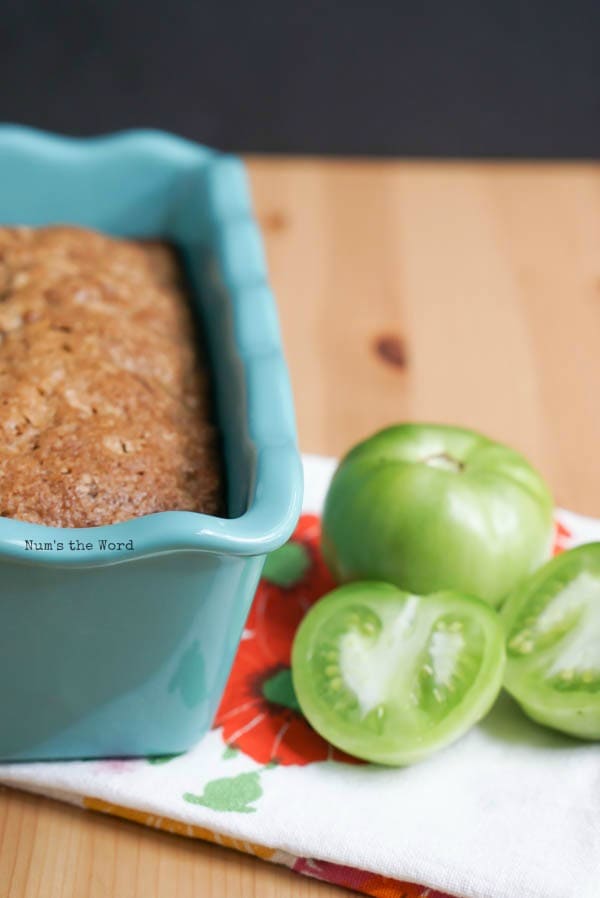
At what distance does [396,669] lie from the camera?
95 cm

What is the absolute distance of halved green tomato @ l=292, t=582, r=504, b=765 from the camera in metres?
0.93

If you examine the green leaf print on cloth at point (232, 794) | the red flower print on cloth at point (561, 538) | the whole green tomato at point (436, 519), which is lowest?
the green leaf print on cloth at point (232, 794)

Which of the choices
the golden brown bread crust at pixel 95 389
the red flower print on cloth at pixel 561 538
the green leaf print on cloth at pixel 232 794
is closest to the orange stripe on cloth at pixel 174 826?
the green leaf print on cloth at pixel 232 794

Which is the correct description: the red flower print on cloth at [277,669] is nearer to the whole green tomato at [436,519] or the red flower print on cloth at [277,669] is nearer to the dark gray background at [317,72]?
the whole green tomato at [436,519]

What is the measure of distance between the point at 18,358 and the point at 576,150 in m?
1.58

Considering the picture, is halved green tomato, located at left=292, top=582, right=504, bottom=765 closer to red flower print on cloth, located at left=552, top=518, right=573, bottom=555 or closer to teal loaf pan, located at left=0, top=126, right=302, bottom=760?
teal loaf pan, located at left=0, top=126, right=302, bottom=760

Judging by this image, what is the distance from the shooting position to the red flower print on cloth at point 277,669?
3.19 feet

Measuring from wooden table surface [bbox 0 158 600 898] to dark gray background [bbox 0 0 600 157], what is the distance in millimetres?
336

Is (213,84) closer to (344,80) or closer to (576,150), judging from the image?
(344,80)

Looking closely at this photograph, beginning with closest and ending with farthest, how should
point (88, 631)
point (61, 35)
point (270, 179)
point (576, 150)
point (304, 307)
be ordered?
1. point (88, 631)
2. point (304, 307)
3. point (270, 179)
4. point (61, 35)
5. point (576, 150)

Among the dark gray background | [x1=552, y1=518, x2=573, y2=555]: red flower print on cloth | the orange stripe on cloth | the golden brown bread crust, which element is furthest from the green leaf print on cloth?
the dark gray background

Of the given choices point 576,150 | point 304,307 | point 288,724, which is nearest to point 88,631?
point 288,724

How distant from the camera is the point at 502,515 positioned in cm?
102

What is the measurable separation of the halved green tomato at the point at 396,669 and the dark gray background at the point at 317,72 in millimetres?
1359
